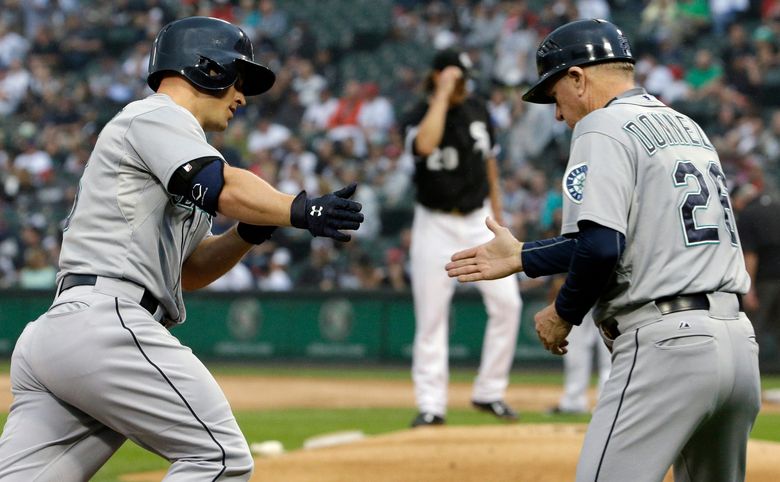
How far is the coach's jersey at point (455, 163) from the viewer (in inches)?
335

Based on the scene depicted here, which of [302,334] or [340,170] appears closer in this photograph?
[302,334]

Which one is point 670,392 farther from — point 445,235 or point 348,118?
point 348,118

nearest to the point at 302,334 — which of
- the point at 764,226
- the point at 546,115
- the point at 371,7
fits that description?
the point at 546,115

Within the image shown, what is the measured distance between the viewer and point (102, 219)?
3.84 metres

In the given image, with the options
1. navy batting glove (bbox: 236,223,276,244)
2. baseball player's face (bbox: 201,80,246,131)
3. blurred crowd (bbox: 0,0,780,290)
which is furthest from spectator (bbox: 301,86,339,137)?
baseball player's face (bbox: 201,80,246,131)

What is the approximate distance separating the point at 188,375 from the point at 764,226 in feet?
32.0

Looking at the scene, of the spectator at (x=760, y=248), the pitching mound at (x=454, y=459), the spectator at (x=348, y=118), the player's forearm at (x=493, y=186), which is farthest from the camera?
the spectator at (x=348, y=118)

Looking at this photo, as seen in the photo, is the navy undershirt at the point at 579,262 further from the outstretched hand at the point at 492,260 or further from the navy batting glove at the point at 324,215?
the navy batting glove at the point at 324,215

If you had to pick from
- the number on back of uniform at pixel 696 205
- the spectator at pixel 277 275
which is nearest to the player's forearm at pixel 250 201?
the number on back of uniform at pixel 696 205

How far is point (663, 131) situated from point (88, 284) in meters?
1.94

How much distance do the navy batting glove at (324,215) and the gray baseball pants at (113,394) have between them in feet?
1.97

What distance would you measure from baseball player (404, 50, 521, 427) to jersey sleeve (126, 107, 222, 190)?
185 inches

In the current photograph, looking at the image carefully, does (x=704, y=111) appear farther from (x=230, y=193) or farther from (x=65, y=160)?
(x=230, y=193)

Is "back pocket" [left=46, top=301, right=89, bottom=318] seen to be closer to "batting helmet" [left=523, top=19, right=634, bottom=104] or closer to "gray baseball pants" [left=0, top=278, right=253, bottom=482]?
"gray baseball pants" [left=0, top=278, right=253, bottom=482]
